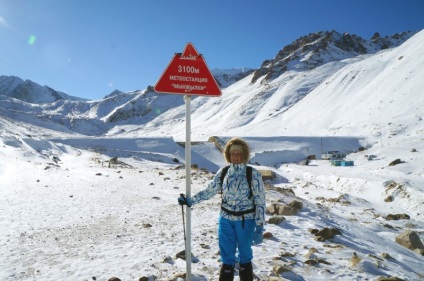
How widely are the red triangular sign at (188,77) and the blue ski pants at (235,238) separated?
79.5 inches

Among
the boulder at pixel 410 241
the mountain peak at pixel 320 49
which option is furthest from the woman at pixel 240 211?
the mountain peak at pixel 320 49

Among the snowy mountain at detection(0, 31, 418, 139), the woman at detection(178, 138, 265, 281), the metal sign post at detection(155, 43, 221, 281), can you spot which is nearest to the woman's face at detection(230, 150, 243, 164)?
the woman at detection(178, 138, 265, 281)

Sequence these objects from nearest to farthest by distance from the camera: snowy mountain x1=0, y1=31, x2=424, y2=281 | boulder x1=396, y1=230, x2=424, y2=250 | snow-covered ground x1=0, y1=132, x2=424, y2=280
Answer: snow-covered ground x1=0, y1=132, x2=424, y2=280 → snowy mountain x1=0, y1=31, x2=424, y2=281 → boulder x1=396, y1=230, x2=424, y2=250

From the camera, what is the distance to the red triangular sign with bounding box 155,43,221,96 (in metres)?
4.73

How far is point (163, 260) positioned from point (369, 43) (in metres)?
198

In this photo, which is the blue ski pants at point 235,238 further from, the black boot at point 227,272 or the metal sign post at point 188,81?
the metal sign post at point 188,81

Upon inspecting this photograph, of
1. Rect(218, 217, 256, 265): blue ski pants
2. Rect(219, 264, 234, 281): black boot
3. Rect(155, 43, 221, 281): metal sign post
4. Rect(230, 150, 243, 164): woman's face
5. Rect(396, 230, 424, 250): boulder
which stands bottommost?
Rect(396, 230, 424, 250): boulder

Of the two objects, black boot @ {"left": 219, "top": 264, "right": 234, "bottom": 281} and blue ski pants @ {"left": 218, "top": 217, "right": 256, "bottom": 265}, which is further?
black boot @ {"left": 219, "top": 264, "right": 234, "bottom": 281}

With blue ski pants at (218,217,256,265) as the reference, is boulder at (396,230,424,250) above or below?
below

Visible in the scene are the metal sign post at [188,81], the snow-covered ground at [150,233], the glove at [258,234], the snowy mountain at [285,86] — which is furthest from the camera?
the snowy mountain at [285,86]

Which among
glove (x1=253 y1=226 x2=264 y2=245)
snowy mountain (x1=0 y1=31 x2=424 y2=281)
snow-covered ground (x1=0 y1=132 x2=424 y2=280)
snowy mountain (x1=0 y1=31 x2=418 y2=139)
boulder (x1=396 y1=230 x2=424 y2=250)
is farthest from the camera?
snowy mountain (x1=0 y1=31 x2=418 y2=139)

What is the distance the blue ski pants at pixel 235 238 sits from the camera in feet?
14.8

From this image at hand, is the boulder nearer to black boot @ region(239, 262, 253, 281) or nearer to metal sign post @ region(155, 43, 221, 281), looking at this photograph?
black boot @ region(239, 262, 253, 281)

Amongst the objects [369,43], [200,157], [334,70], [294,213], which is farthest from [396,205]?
[369,43]
